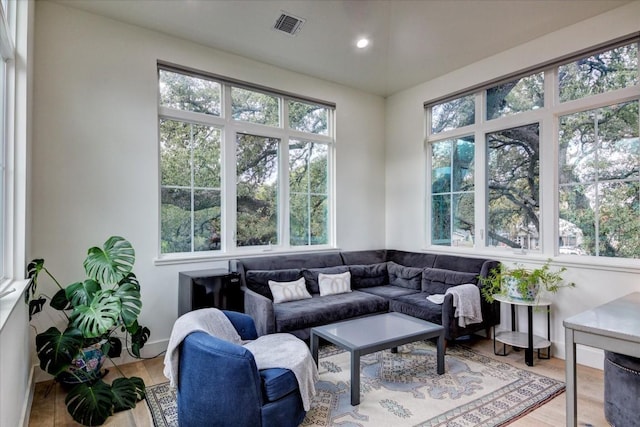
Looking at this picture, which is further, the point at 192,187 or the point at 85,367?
the point at 192,187

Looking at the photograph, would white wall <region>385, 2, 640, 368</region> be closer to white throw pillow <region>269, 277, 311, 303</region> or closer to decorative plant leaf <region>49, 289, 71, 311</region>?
white throw pillow <region>269, 277, 311, 303</region>

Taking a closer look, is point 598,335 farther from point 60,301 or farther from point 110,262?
point 60,301

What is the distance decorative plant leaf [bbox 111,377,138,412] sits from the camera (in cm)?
236

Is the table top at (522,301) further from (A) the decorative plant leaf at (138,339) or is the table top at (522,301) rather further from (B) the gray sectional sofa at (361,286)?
(A) the decorative plant leaf at (138,339)

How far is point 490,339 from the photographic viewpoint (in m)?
3.82

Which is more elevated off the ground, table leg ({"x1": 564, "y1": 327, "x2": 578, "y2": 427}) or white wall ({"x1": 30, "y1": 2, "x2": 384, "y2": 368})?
white wall ({"x1": 30, "y1": 2, "x2": 384, "y2": 368})

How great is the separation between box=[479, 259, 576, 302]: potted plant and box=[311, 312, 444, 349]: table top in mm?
1002

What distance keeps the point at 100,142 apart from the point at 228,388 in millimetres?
2601

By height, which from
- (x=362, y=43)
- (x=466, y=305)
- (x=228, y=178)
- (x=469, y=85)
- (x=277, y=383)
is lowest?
(x=277, y=383)

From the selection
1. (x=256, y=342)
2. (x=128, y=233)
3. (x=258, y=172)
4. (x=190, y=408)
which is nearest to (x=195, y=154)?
(x=258, y=172)

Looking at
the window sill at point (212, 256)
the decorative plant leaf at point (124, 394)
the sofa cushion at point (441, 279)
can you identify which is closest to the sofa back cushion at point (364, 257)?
the window sill at point (212, 256)

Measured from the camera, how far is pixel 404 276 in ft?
14.5

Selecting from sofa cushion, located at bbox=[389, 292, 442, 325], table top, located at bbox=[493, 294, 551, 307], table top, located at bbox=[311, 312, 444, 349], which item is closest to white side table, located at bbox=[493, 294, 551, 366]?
table top, located at bbox=[493, 294, 551, 307]

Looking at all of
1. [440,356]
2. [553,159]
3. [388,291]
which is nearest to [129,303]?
[440,356]
